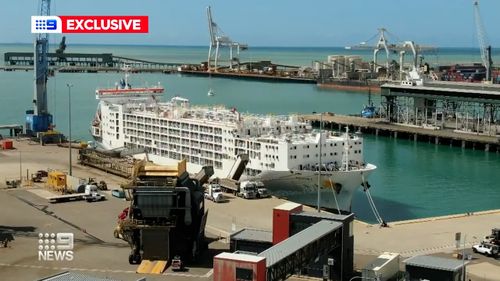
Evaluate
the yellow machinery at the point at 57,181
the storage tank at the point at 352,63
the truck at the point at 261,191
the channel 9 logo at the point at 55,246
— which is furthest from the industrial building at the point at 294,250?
the storage tank at the point at 352,63

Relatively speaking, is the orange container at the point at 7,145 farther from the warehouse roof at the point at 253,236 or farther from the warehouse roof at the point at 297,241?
the warehouse roof at the point at 297,241

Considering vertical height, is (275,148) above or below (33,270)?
above

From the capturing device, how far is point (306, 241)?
19.4m

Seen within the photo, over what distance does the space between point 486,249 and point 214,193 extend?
46.0 ft

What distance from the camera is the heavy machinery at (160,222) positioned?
23391 millimetres

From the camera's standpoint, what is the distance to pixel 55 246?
26.1 metres

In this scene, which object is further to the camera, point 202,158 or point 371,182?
point 371,182

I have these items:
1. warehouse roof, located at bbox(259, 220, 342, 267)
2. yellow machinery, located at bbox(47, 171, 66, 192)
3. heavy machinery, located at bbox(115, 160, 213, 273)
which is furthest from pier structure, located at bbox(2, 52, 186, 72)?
warehouse roof, located at bbox(259, 220, 342, 267)

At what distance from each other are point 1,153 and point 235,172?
21.8 m

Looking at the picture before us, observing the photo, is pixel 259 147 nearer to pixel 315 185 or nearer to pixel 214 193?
pixel 315 185

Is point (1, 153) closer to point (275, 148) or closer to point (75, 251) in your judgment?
point (275, 148)

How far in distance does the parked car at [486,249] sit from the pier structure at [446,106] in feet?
140

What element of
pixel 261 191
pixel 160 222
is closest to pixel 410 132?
pixel 261 191

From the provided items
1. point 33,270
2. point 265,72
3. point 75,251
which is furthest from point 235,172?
A: point 265,72
